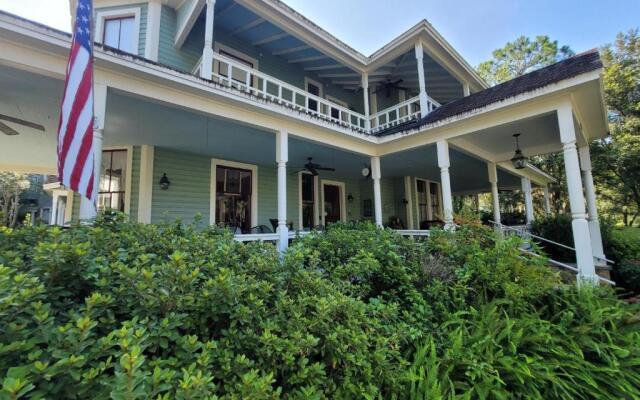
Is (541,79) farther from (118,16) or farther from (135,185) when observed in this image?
(118,16)

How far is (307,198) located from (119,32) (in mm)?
6750

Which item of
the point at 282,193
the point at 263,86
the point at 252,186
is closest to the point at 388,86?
the point at 263,86

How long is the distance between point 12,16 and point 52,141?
4.23 meters

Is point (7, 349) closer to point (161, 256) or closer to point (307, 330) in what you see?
point (161, 256)

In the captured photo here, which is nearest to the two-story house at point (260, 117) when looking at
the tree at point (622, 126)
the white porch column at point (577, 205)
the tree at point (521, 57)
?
the white porch column at point (577, 205)

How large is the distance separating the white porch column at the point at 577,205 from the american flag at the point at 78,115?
6646mm

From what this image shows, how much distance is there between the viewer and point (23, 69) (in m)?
3.31

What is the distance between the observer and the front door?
10102 millimetres

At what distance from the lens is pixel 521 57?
73.0 ft

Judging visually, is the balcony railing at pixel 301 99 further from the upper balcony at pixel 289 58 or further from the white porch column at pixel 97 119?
the white porch column at pixel 97 119

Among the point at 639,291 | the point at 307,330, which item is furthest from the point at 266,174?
the point at 639,291

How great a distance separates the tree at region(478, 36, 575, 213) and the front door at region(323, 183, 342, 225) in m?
18.1

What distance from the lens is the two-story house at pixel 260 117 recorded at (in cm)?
423

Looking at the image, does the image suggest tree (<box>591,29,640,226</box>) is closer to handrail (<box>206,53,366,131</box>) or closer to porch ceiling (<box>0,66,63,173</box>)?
handrail (<box>206,53,366,131</box>)
